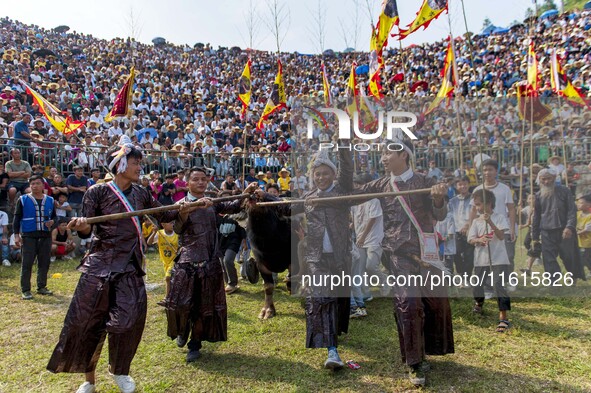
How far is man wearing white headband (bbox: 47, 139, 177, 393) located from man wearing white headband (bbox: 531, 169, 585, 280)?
6.54m

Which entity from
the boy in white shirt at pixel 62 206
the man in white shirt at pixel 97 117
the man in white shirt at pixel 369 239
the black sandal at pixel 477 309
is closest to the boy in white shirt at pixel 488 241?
the black sandal at pixel 477 309

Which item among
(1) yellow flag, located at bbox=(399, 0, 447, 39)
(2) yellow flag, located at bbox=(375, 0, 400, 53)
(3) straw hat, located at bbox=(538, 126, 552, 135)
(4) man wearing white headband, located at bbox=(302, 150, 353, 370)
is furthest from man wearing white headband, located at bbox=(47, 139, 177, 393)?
(3) straw hat, located at bbox=(538, 126, 552, 135)

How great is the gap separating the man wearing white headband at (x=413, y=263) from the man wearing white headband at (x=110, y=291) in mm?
2352

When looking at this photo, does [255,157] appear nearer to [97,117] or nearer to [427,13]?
[97,117]

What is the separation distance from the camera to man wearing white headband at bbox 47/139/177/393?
12.6 feet

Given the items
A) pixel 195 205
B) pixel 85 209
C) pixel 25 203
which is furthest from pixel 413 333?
pixel 25 203

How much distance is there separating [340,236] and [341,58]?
2793 cm

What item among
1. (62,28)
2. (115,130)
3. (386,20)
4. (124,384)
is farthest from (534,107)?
(62,28)

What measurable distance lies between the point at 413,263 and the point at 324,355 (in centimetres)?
142

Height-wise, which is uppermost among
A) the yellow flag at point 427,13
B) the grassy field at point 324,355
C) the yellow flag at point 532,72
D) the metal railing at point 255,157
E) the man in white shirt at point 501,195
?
the yellow flag at point 427,13

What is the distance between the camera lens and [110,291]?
13.0 ft

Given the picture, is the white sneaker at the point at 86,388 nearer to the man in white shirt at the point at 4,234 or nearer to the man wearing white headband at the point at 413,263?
the man wearing white headband at the point at 413,263

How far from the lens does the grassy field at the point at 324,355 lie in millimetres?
4148

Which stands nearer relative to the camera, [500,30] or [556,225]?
[556,225]
